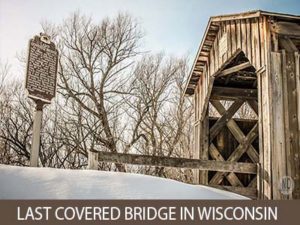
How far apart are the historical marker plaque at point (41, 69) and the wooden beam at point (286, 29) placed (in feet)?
12.3

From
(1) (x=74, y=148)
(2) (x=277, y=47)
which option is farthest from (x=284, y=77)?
(1) (x=74, y=148)

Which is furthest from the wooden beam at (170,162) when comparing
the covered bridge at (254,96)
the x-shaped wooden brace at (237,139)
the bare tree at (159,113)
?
the bare tree at (159,113)

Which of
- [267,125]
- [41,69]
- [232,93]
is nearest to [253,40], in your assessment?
[267,125]

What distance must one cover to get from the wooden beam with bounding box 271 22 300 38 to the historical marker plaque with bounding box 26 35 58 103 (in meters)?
3.75

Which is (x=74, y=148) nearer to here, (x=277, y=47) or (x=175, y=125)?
(x=175, y=125)

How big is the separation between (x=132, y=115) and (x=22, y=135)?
4899 millimetres

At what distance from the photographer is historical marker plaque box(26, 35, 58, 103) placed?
7.07m

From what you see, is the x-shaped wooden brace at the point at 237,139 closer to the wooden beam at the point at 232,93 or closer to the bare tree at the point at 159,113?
the wooden beam at the point at 232,93

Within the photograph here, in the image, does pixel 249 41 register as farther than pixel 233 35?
No

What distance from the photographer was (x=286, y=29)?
23.9 feet

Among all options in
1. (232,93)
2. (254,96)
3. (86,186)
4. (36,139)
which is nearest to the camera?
(86,186)

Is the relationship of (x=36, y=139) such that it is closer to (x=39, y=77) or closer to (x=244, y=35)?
(x=39, y=77)

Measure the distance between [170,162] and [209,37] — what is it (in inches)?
140

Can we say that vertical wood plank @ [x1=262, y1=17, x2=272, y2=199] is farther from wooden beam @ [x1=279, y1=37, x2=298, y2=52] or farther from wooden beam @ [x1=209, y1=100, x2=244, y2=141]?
wooden beam @ [x1=209, y1=100, x2=244, y2=141]
